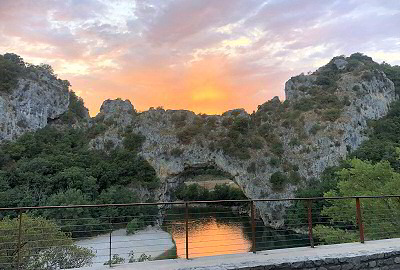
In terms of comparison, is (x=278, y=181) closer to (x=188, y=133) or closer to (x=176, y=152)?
(x=188, y=133)

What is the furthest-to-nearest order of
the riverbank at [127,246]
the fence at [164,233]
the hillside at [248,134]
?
the hillside at [248,134]
the riverbank at [127,246]
the fence at [164,233]

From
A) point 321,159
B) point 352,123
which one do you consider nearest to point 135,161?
point 321,159

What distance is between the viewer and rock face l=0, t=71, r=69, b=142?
1829 inches

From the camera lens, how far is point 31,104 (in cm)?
5016

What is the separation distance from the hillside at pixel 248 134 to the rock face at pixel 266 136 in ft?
0.41

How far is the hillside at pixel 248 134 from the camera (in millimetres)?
42625

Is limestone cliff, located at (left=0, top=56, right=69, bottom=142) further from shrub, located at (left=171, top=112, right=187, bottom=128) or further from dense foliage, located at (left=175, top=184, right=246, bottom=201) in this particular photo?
dense foliage, located at (left=175, top=184, right=246, bottom=201)

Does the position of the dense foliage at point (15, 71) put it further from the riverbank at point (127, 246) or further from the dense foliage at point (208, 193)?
the riverbank at point (127, 246)

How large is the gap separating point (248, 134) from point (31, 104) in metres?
32.2

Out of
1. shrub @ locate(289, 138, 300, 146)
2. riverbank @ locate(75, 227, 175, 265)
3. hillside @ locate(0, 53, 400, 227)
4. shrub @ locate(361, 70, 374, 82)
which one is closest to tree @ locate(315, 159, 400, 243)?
riverbank @ locate(75, 227, 175, 265)

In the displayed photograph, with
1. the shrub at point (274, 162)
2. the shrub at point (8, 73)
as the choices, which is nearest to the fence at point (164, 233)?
the shrub at point (274, 162)

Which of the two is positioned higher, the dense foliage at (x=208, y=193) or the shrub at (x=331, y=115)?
the shrub at (x=331, y=115)

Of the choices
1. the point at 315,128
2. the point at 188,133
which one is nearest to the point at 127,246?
the point at 188,133

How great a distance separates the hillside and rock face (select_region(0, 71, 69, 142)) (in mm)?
148
